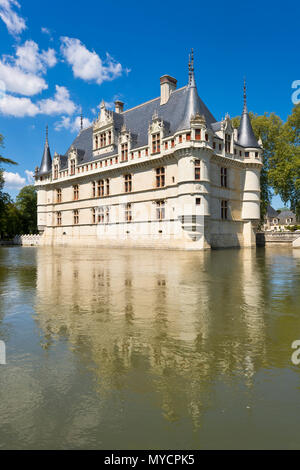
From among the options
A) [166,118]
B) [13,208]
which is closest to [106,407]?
[166,118]

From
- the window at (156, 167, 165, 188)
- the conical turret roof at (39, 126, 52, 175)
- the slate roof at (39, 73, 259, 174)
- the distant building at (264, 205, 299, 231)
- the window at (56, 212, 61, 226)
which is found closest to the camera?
the slate roof at (39, 73, 259, 174)

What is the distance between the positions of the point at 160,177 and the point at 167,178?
142 cm

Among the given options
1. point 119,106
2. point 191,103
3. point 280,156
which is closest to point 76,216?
point 119,106

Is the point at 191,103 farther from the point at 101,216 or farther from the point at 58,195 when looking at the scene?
the point at 58,195

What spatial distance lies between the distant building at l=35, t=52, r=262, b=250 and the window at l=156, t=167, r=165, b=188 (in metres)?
0.10

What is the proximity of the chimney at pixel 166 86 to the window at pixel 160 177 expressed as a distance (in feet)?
29.0

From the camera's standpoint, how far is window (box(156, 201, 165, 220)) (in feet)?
108

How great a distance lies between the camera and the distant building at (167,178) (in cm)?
2948

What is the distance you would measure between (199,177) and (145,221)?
7.98 meters

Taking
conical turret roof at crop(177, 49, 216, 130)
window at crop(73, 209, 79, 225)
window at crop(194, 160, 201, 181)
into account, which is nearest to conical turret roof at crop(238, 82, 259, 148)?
conical turret roof at crop(177, 49, 216, 130)

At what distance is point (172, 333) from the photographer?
492 cm

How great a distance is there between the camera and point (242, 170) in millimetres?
35531

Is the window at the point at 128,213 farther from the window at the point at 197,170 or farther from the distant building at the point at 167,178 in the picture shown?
the window at the point at 197,170

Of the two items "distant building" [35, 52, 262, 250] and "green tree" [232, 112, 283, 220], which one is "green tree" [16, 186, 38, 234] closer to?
"distant building" [35, 52, 262, 250]
